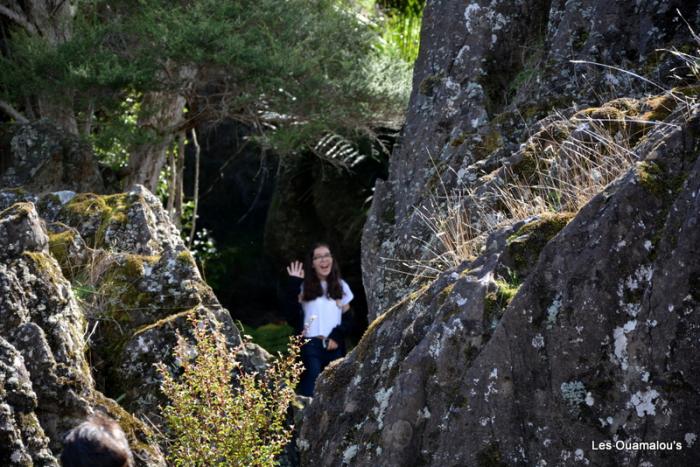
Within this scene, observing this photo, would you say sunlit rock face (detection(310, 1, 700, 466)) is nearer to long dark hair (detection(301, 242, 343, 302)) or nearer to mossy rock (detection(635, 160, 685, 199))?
mossy rock (detection(635, 160, 685, 199))

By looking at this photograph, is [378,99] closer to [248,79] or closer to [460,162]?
[248,79]

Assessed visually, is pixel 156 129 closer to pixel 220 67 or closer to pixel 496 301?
pixel 220 67

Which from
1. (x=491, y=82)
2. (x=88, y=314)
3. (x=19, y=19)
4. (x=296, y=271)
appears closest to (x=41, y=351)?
(x=88, y=314)

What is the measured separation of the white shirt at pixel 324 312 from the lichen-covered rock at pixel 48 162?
4103mm

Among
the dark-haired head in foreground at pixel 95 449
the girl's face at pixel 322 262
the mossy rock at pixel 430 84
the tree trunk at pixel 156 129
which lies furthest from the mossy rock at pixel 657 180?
the tree trunk at pixel 156 129

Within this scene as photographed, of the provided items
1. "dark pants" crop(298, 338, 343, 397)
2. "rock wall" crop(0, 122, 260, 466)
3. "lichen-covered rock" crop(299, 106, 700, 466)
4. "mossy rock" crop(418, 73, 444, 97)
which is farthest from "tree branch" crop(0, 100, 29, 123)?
"lichen-covered rock" crop(299, 106, 700, 466)

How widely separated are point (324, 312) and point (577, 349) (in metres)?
4.29

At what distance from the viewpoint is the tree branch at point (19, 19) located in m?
13.0

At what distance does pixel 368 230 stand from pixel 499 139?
1781mm

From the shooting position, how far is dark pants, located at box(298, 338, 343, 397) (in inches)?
317

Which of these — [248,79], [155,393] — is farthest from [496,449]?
[248,79]

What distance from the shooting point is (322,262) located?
817 centimetres

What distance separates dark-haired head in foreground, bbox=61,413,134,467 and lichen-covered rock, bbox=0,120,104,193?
8.00m

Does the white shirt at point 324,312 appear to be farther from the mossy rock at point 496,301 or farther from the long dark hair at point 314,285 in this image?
the mossy rock at point 496,301
